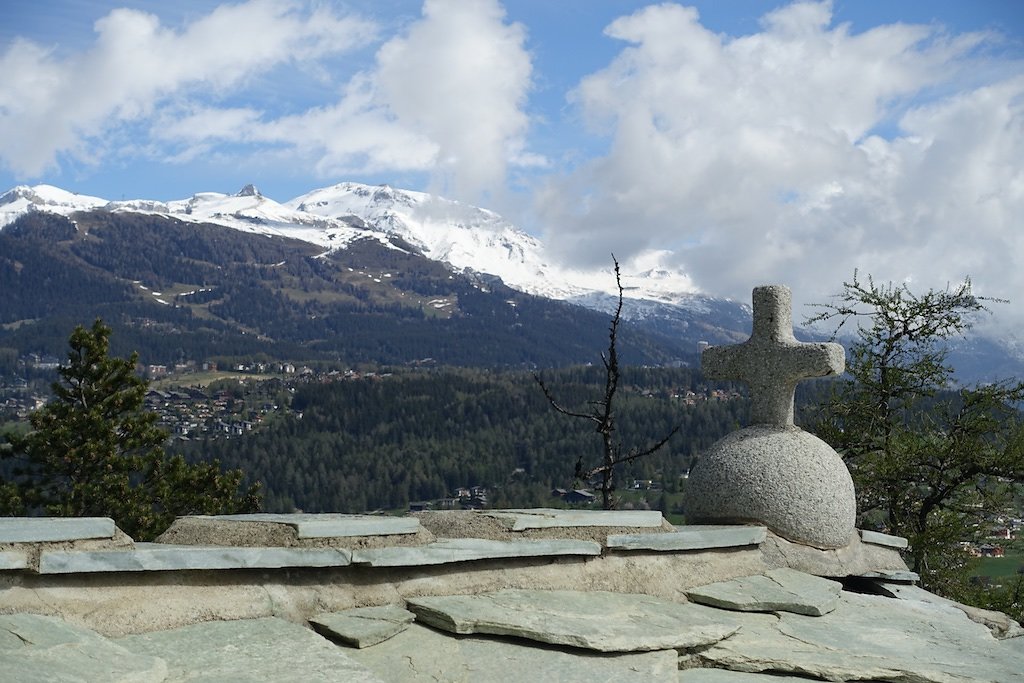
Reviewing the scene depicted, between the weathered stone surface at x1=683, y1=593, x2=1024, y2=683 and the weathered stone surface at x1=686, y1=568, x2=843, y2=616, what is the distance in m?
0.10

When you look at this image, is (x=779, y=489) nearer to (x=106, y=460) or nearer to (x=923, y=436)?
(x=923, y=436)

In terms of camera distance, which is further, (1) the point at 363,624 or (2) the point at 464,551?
(2) the point at 464,551

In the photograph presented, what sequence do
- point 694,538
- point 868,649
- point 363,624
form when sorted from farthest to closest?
point 694,538 → point 868,649 → point 363,624

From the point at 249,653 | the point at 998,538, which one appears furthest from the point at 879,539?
the point at 998,538

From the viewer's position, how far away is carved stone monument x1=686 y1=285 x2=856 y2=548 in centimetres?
1028

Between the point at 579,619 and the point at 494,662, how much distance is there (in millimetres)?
971

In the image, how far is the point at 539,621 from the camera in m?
6.96

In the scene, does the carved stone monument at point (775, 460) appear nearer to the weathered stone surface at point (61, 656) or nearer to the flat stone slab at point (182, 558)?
the flat stone slab at point (182, 558)

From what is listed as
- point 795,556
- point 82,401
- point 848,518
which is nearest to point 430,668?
point 795,556

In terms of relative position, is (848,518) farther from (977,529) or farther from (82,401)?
(82,401)

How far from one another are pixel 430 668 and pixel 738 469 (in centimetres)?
528

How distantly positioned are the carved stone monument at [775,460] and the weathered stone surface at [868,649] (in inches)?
47.0

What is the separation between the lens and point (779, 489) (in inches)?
405

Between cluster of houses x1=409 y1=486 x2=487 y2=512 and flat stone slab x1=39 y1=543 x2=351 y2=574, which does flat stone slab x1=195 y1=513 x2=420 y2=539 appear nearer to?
flat stone slab x1=39 y1=543 x2=351 y2=574
